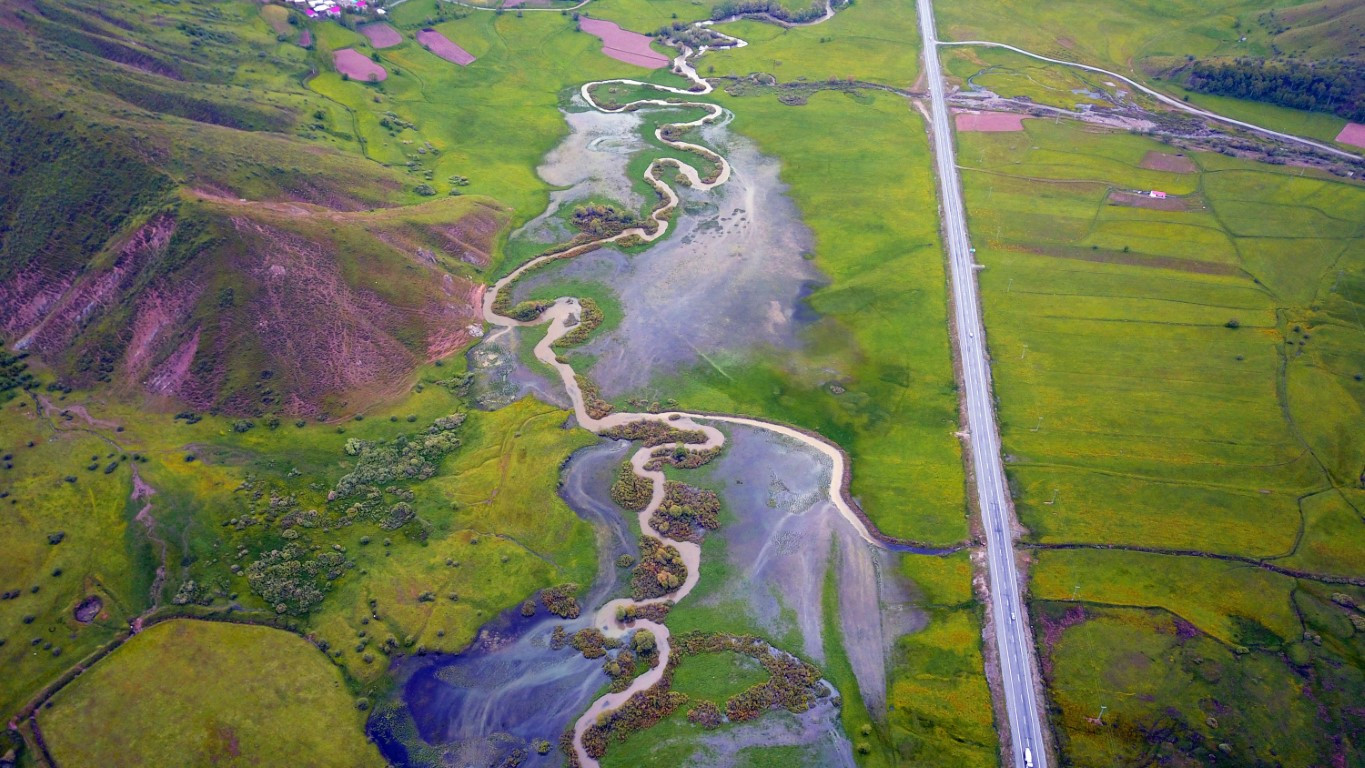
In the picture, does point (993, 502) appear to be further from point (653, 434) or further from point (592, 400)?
point (592, 400)

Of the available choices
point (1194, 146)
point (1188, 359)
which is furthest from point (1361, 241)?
point (1188, 359)

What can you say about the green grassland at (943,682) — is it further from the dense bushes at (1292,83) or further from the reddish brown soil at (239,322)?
the dense bushes at (1292,83)

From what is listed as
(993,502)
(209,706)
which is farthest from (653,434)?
(209,706)

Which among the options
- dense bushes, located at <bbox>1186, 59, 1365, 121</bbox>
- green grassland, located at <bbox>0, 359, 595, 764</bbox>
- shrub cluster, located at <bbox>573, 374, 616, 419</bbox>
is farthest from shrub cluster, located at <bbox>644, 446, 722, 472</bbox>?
dense bushes, located at <bbox>1186, 59, 1365, 121</bbox>

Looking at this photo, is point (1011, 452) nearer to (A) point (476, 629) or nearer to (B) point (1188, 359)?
(B) point (1188, 359)

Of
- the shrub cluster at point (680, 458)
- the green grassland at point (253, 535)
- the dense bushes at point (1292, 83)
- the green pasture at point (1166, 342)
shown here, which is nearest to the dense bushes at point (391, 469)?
the green grassland at point (253, 535)

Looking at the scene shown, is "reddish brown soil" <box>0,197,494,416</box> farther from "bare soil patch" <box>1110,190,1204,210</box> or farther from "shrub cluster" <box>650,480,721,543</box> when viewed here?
"bare soil patch" <box>1110,190,1204,210</box>
